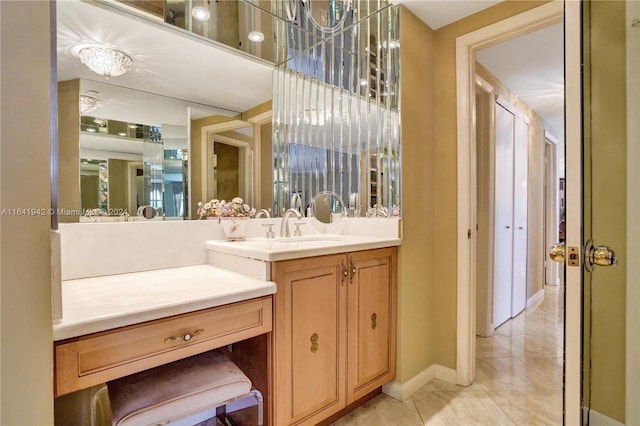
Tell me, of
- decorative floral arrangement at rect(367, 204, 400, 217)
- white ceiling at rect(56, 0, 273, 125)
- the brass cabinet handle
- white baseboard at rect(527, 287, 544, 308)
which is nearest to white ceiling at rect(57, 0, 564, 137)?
white ceiling at rect(56, 0, 273, 125)

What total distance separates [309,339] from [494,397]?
1335 millimetres

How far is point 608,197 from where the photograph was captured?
52.1 inches

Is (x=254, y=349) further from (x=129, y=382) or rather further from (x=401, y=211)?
(x=401, y=211)

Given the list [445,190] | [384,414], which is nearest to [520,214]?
[445,190]

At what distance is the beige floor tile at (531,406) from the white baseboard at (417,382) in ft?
0.85

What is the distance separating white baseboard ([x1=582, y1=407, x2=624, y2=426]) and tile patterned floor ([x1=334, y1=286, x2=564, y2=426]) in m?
0.36

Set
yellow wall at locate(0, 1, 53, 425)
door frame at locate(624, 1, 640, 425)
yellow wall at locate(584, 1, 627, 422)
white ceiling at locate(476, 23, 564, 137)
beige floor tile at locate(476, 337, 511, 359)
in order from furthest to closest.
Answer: beige floor tile at locate(476, 337, 511, 359) < white ceiling at locate(476, 23, 564, 137) < door frame at locate(624, 1, 640, 425) < yellow wall at locate(584, 1, 627, 422) < yellow wall at locate(0, 1, 53, 425)

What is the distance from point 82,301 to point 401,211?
1.60m

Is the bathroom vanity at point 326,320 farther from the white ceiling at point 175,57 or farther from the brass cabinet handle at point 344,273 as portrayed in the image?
the white ceiling at point 175,57

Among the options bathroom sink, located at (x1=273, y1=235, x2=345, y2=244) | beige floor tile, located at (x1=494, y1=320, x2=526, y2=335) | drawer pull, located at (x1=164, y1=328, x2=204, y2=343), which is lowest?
beige floor tile, located at (x1=494, y1=320, x2=526, y2=335)

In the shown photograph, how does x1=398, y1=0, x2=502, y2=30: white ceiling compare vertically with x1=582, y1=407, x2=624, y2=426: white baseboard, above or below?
above

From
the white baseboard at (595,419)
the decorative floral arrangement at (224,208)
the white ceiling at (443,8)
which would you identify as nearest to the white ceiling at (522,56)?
the white ceiling at (443,8)

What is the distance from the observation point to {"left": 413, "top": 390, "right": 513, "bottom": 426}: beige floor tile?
1.72 meters

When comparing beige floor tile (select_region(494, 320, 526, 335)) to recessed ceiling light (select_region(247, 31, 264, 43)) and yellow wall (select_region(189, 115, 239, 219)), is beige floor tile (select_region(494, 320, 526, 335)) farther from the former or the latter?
recessed ceiling light (select_region(247, 31, 264, 43))
